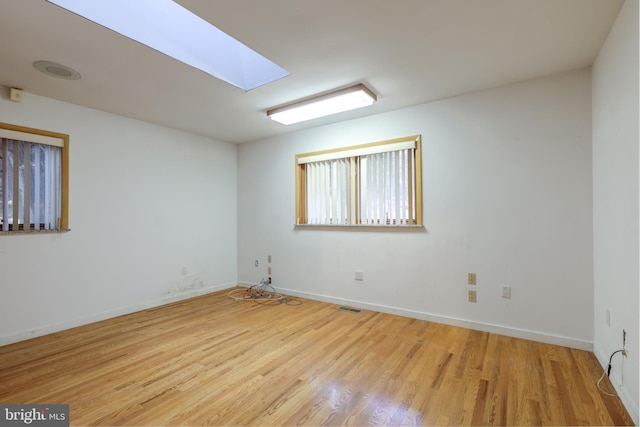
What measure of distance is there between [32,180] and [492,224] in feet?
15.7

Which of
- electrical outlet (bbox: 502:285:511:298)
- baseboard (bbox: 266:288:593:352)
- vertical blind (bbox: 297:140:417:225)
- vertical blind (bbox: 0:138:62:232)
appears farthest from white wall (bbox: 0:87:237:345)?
electrical outlet (bbox: 502:285:511:298)

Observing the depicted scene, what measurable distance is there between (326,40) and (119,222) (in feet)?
10.8

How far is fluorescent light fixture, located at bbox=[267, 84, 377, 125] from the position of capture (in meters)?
2.93

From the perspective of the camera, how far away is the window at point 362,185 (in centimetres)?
345

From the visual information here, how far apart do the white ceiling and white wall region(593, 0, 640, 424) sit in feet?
0.87

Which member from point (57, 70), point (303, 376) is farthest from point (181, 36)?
point (303, 376)

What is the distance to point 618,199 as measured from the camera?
6.30ft

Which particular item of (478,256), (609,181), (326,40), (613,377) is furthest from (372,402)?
(326,40)

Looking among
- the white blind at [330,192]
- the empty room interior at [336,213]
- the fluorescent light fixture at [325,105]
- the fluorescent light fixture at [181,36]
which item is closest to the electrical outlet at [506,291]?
the empty room interior at [336,213]

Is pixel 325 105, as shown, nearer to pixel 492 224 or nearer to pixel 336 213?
pixel 336 213

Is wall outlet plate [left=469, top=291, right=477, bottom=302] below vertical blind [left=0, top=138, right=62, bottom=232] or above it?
below

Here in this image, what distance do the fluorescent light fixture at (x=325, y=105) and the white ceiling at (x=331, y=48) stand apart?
0.10 m

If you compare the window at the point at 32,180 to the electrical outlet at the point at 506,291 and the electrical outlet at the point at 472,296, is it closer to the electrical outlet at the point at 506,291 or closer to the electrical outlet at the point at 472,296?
the electrical outlet at the point at 472,296

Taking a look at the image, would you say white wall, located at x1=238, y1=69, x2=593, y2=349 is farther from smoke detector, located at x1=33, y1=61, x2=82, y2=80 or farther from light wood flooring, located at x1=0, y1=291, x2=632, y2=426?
smoke detector, located at x1=33, y1=61, x2=82, y2=80
